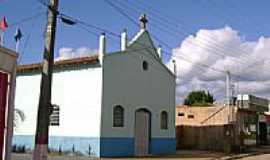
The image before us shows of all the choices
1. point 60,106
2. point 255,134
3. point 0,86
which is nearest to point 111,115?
point 60,106

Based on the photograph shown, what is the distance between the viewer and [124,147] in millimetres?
24609

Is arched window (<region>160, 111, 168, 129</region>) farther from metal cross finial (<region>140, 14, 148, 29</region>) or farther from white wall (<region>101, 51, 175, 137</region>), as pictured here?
metal cross finial (<region>140, 14, 148, 29</region>)

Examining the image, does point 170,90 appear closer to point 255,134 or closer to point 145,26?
point 145,26

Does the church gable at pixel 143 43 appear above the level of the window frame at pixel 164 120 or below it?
above

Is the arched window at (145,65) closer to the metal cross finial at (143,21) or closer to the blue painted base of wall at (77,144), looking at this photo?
the metal cross finial at (143,21)

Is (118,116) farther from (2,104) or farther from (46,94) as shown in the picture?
(2,104)

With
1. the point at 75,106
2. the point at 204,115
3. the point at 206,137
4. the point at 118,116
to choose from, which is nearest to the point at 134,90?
the point at 118,116

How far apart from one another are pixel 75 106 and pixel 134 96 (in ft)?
10.8

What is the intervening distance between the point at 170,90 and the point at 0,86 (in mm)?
16651

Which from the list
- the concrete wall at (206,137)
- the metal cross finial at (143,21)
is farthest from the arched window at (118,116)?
the concrete wall at (206,137)

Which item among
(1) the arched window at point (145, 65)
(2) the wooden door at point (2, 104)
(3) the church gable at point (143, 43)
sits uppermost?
(3) the church gable at point (143, 43)

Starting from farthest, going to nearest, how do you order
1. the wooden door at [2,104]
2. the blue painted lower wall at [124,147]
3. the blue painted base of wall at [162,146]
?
1. the blue painted base of wall at [162,146]
2. the blue painted lower wall at [124,147]
3. the wooden door at [2,104]

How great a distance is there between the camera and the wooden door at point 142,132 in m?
25.7

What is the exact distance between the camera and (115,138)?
24.1m
